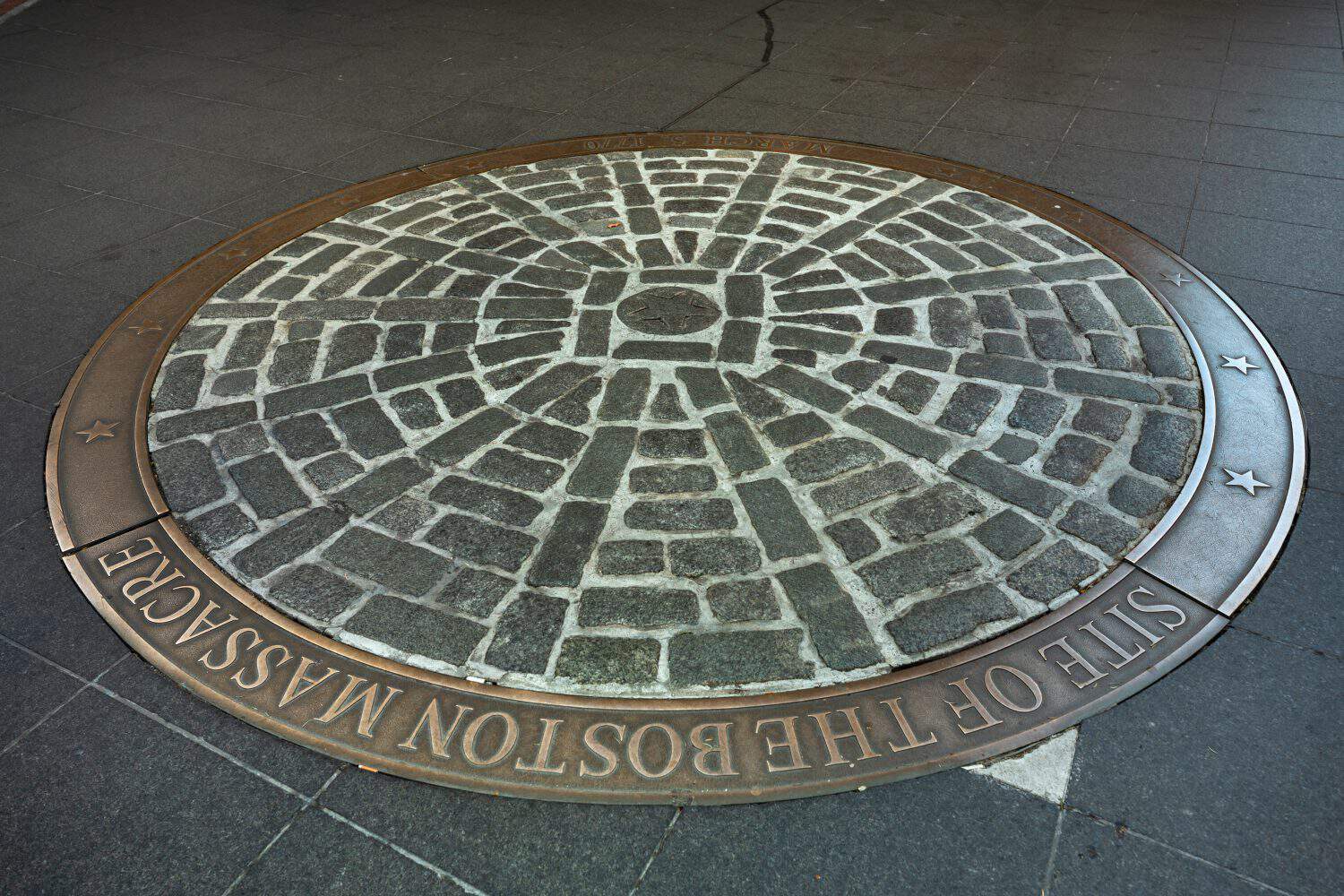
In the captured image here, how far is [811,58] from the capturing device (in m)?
7.92

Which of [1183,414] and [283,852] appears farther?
[1183,414]

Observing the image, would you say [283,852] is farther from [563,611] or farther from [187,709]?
[563,611]

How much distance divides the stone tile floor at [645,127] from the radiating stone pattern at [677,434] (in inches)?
18.9

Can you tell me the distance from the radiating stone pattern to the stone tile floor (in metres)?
0.48

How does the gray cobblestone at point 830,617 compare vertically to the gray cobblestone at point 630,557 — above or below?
below

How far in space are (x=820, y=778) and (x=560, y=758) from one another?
0.73 metres

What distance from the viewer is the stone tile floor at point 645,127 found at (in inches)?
89.4

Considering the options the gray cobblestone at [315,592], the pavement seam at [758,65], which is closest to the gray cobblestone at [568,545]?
the gray cobblestone at [315,592]

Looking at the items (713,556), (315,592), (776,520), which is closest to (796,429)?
(776,520)

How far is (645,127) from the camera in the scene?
6562 millimetres

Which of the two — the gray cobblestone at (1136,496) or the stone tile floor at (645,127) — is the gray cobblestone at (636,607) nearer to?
the stone tile floor at (645,127)

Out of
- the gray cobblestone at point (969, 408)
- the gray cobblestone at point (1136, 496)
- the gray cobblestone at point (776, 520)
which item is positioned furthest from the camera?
the gray cobblestone at point (969, 408)

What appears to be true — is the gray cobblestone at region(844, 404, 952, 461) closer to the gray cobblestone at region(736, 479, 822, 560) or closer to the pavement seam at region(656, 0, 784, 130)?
the gray cobblestone at region(736, 479, 822, 560)

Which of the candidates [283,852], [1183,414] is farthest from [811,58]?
[283,852]
